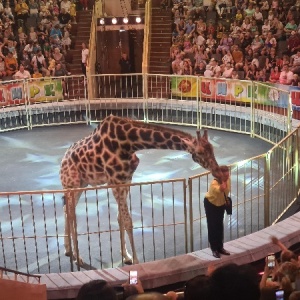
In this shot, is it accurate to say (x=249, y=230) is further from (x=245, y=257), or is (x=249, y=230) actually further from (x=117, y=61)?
(x=117, y=61)

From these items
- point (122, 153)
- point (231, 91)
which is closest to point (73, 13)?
point (231, 91)

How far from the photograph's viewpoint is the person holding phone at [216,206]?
8086 mm

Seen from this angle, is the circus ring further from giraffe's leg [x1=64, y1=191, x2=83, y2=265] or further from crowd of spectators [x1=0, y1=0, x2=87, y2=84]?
crowd of spectators [x1=0, y1=0, x2=87, y2=84]

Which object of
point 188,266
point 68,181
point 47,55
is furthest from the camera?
point 47,55

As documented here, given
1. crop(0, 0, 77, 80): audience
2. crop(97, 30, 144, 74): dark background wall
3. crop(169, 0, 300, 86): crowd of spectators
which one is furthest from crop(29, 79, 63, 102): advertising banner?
crop(97, 30, 144, 74): dark background wall

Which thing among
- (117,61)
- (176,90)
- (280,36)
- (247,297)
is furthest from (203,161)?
(117,61)

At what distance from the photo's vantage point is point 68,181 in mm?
9367

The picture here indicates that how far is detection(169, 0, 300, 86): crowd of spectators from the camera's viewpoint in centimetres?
1917

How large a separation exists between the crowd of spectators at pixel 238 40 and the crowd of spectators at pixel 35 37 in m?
3.79

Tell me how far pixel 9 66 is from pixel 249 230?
13172 millimetres

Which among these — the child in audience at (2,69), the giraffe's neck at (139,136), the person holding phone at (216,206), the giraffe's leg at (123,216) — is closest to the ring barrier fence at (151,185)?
the giraffe's leg at (123,216)

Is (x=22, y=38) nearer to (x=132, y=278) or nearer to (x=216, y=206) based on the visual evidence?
(x=216, y=206)

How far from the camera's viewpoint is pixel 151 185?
857cm

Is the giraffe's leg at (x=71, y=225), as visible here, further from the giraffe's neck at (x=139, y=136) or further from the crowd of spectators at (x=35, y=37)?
the crowd of spectators at (x=35, y=37)
